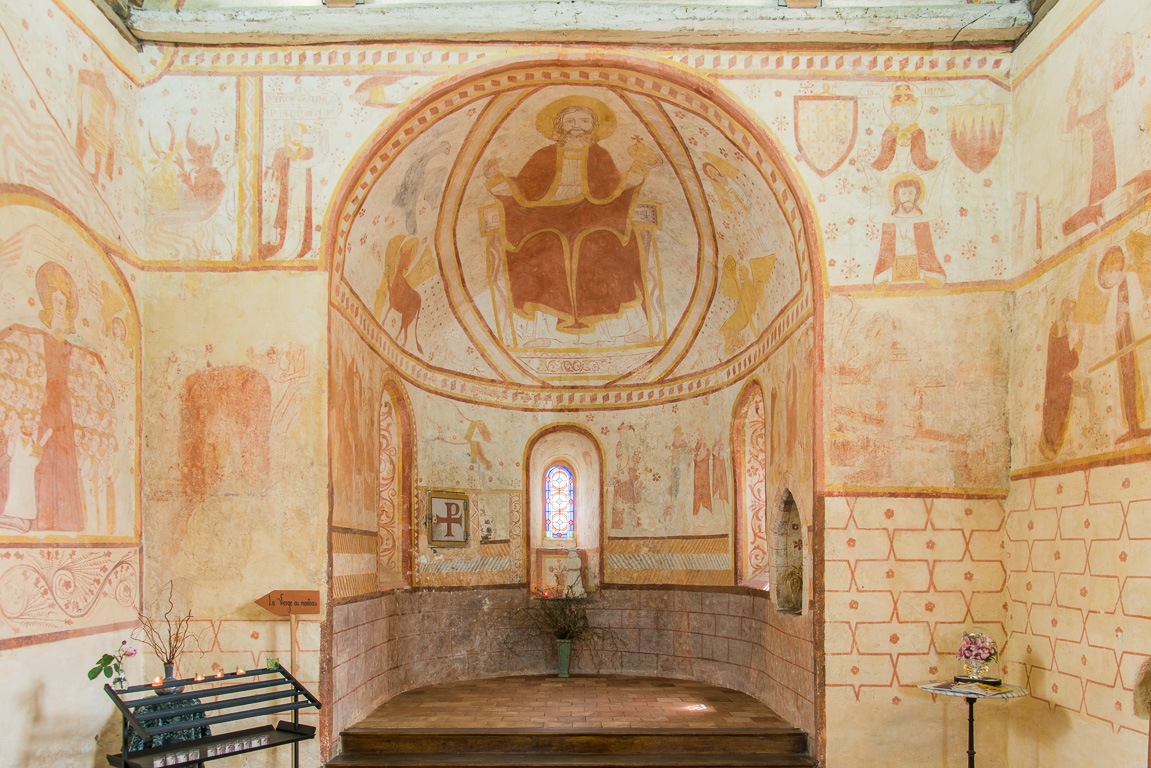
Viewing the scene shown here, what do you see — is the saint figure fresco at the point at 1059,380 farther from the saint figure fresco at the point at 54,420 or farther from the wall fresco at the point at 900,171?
the saint figure fresco at the point at 54,420

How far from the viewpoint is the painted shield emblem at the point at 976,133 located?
30.1 ft

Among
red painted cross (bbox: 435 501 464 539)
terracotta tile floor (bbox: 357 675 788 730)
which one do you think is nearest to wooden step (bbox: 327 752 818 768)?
terracotta tile floor (bbox: 357 675 788 730)

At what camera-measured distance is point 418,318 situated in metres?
12.7

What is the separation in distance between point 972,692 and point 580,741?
11.9 ft

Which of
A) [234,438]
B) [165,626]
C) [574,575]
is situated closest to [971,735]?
[574,575]

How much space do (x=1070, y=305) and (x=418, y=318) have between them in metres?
7.94

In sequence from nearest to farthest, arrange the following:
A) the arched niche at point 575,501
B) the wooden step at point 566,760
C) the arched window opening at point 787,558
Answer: the wooden step at point 566,760 → the arched window opening at point 787,558 → the arched niche at point 575,501

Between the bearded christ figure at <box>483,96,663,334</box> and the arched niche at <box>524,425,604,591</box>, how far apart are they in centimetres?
173

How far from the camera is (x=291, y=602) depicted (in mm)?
8516

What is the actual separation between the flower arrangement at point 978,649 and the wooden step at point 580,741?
182cm

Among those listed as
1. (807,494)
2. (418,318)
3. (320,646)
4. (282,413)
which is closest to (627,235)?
(418,318)

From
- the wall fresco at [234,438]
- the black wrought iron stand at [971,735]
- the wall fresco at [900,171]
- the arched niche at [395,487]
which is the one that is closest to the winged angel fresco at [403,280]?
the arched niche at [395,487]

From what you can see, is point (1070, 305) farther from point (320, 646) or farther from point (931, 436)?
point (320, 646)

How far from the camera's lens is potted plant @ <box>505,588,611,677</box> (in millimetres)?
13180
